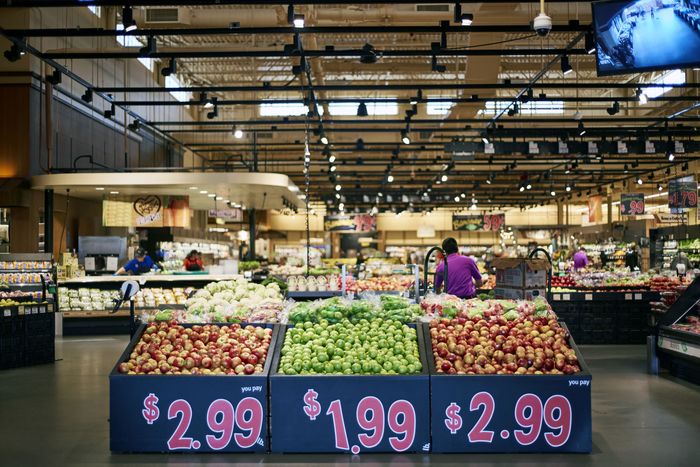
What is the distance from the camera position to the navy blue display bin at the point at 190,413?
17.6ft

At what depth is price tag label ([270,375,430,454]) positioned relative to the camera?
5336mm

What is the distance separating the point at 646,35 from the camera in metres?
5.36

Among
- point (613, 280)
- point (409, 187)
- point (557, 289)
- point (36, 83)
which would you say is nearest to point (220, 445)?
point (557, 289)

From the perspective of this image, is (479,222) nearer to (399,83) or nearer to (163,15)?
(399,83)

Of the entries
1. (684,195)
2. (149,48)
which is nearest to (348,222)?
(684,195)

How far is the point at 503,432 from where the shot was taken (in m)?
5.34

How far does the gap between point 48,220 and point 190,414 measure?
32.7ft

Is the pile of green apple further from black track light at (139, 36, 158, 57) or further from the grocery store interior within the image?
black track light at (139, 36, 158, 57)

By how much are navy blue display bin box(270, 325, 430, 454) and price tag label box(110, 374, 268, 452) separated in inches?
8.9

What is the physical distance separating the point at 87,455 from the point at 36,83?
10712mm

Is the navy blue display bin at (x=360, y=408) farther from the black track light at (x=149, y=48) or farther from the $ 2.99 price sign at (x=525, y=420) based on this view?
the black track light at (x=149, y=48)

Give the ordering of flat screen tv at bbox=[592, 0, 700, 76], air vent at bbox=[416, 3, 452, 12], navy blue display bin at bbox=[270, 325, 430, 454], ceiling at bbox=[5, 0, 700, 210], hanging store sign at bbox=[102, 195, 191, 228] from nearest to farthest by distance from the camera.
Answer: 1. flat screen tv at bbox=[592, 0, 700, 76]
2. navy blue display bin at bbox=[270, 325, 430, 454]
3. ceiling at bbox=[5, 0, 700, 210]
4. air vent at bbox=[416, 3, 452, 12]
5. hanging store sign at bbox=[102, 195, 191, 228]

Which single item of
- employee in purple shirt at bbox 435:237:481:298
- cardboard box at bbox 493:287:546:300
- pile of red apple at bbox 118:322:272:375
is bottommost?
pile of red apple at bbox 118:322:272:375

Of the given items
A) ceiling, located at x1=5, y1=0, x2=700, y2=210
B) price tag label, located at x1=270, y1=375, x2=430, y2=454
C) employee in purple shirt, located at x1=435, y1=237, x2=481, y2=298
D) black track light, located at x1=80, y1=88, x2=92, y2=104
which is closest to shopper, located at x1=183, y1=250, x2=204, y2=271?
ceiling, located at x1=5, y1=0, x2=700, y2=210
